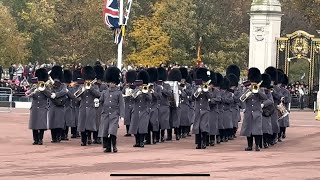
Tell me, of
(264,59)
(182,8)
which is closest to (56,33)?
(182,8)

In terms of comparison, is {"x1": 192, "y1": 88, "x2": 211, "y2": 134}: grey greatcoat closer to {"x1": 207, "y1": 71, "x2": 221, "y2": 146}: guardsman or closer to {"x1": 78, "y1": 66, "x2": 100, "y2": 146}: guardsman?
{"x1": 207, "y1": 71, "x2": 221, "y2": 146}: guardsman

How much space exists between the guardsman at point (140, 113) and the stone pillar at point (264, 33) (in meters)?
17.3

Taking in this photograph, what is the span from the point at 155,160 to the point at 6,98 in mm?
19188

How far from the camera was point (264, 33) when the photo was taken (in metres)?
38.4

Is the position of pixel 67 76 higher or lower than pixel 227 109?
higher

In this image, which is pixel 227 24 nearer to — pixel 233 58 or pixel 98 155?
pixel 233 58

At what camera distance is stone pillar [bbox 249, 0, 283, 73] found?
38312 millimetres

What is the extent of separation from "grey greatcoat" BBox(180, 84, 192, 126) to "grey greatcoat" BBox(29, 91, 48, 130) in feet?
13.1

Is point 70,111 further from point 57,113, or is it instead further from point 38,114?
point 38,114

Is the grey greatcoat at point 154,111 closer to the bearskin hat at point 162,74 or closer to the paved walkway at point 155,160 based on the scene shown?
the paved walkway at point 155,160

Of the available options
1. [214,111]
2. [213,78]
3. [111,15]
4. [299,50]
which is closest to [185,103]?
[213,78]

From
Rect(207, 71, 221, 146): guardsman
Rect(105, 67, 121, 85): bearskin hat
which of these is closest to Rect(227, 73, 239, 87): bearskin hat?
Rect(207, 71, 221, 146): guardsman

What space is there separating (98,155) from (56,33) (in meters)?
38.3

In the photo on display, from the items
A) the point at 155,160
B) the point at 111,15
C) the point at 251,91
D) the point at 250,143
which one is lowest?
the point at 155,160
